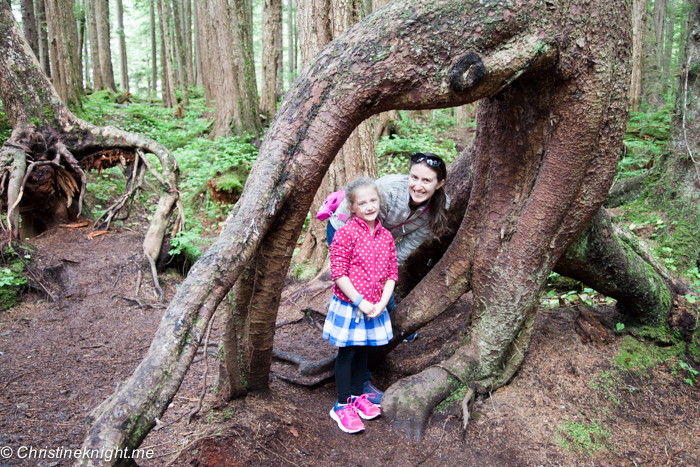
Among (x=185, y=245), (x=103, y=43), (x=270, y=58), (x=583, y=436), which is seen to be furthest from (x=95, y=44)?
(x=583, y=436)

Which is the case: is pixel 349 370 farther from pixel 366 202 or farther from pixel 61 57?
pixel 61 57

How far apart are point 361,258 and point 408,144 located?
6.87 metres

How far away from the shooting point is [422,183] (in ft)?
10.8

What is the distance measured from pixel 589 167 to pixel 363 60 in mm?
1766

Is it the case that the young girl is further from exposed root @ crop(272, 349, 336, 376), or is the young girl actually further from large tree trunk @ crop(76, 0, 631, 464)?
exposed root @ crop(272, 349, 336, 376)

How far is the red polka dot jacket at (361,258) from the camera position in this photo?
10.2ft

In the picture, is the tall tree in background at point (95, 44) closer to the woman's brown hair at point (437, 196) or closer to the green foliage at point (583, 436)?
the woman's brown hair at point (437, 196)

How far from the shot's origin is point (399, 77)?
8.19 ft

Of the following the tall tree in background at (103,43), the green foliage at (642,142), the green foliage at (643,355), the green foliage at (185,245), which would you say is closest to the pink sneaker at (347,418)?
the green foliage at (643,355)

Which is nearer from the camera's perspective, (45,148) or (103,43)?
(45,148)

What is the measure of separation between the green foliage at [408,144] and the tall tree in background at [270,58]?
3.78 m

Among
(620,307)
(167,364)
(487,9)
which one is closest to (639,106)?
(620,307)

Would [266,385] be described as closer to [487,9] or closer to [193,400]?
[193,400]

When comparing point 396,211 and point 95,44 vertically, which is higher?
point 95,44
